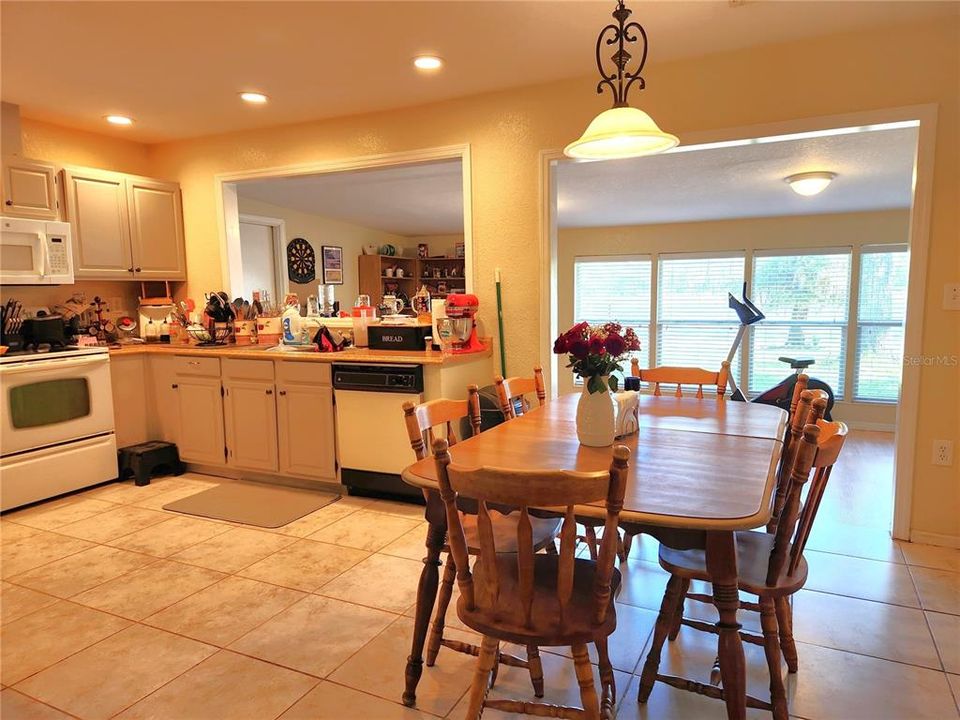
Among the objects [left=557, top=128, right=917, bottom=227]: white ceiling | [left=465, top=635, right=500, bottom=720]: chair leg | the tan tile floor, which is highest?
[left=557, top=128, right=917, bottom=227]: white ceiling

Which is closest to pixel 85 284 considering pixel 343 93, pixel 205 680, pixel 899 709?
pixel 343 93

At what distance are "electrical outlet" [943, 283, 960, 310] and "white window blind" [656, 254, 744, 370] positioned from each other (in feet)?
13.5

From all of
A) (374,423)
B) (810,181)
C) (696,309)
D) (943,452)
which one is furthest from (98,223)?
(696,309)

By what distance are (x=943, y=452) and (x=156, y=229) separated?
208 inches

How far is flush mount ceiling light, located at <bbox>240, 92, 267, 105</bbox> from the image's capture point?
361 centimetres

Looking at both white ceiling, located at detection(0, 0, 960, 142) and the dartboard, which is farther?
the dartboard

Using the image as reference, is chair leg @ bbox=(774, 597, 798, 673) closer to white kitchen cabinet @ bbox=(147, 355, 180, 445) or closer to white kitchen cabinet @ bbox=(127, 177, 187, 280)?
white kitchen cabinet @ bbox=(147, 355, 180, 445)

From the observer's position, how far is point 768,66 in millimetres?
2996

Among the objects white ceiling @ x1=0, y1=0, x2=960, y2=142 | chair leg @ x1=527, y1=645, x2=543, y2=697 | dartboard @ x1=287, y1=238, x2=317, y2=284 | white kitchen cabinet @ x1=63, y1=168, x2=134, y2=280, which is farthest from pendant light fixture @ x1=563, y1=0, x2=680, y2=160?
dartboard @ x1=287, y1=238, x2=317, y2=284

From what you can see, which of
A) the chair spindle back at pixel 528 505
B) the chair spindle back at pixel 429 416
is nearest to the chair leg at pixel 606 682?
the chair spindle back at pixel 528 505

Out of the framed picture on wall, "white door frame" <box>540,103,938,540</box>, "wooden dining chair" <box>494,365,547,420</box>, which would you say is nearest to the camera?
"wooden dining chair" <box>494,365,547,420</box>

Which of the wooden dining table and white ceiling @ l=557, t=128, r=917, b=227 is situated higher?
white ceiling @ l=557, t=128, r=917, b=227

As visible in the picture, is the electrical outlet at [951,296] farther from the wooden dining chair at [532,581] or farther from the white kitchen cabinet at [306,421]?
the white kitchen cabinet at [306,421]

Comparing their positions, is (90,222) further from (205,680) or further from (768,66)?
(768,66)
